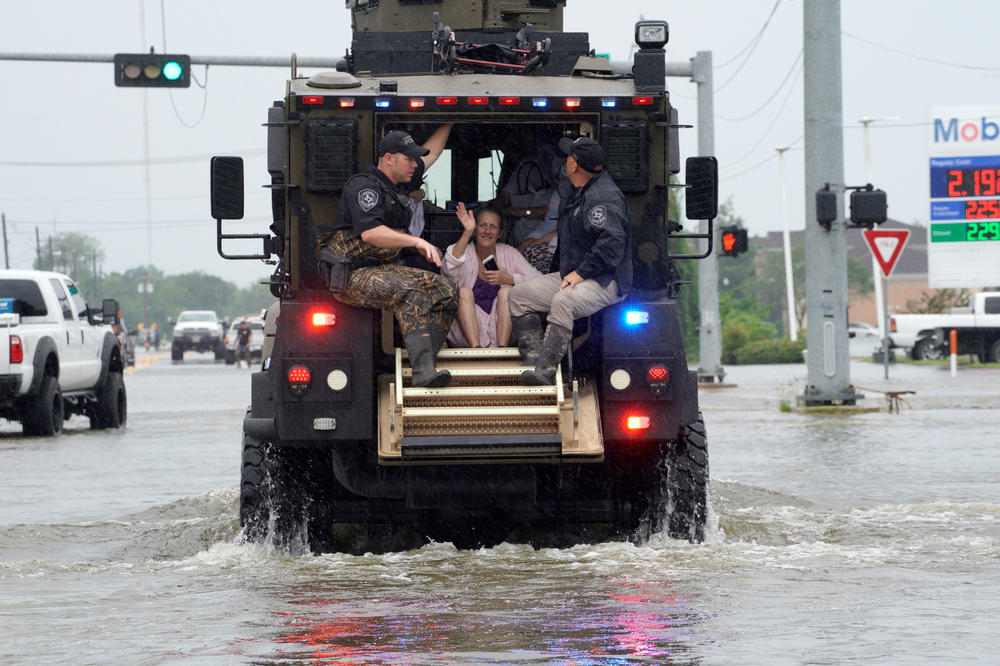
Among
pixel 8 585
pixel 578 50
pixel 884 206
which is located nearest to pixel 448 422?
pixel 8 585

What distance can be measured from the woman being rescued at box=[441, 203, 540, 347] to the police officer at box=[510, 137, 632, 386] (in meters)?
0.30

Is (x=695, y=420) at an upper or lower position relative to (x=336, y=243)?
lower

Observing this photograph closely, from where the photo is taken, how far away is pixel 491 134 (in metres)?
11.6

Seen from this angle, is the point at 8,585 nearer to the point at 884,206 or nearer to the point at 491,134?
the point at 491,134

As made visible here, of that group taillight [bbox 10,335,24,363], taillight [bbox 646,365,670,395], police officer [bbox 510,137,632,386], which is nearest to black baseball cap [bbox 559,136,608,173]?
police officer [bbox 510,137,632,386]

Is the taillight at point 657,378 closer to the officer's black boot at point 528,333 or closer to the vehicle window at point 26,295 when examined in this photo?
the officer's black boot at point 528,333

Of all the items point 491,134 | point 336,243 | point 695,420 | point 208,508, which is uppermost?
point 491,134

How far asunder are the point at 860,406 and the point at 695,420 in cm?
1577

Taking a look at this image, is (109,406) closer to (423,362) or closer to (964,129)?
(423,362)

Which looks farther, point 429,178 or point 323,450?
point 429,178

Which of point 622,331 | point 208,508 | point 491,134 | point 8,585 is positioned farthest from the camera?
point 208,508

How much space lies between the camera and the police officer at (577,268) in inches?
393

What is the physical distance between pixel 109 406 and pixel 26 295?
6.95 feet

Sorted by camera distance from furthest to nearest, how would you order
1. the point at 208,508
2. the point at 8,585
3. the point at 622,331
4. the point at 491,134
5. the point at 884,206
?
the point at 884,206 → the point at 208,508 → the point at 491,134 → the point at 622,331 → the point at 8,585
